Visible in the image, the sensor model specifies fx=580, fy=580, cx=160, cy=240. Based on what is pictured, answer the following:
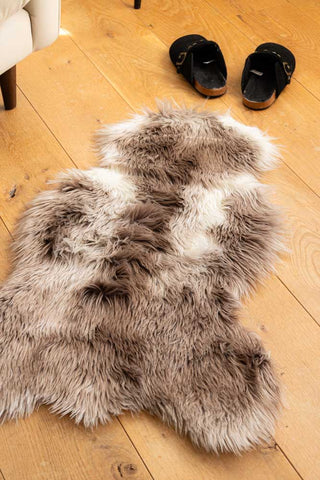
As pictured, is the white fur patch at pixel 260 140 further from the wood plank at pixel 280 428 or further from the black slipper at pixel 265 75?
the wood plank at pixel 280 428

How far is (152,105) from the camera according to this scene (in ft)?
5.68

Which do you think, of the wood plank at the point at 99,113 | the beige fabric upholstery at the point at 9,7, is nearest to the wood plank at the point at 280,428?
the wood plank at the point at 99,113

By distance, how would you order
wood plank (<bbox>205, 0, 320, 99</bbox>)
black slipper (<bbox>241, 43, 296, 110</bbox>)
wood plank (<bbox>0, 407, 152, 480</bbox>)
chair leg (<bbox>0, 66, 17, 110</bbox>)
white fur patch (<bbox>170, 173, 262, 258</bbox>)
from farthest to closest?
1. wood plank (<bbox>205, 0, 320, 99</bbox>)
2. black slipper (<bbox>241, 43, 296, 110</bbox>)
3. chair leg (<bbox>0, 66, 17, 110</bbox>)
4. white fur patch (<bbox>170, 173, 262, 258</bbox>)
5. wood plank (<bbox>0, 407, 152, 480</bbox>)

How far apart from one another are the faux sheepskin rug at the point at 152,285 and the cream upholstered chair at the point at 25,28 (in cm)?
30

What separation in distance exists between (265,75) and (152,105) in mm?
362

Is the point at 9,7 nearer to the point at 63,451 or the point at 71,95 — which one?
the point at 71,95

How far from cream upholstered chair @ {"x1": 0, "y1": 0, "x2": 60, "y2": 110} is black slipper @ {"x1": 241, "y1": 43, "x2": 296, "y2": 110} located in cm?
60

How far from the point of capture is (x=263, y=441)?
1.11 meters

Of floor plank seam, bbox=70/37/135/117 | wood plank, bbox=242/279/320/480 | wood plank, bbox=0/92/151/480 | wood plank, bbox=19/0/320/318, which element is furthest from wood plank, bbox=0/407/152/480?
floor plank seam, bbox=70/37/135/117

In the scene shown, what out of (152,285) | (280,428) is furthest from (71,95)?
(280,428)

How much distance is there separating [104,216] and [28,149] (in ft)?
1.07

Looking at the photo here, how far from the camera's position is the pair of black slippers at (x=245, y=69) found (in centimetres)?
173

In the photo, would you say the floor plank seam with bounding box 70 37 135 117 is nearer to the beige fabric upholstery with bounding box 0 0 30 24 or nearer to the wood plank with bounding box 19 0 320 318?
the wood plank with bounding box 19 0 320 318

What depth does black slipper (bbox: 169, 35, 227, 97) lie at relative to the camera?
175 centimetres
